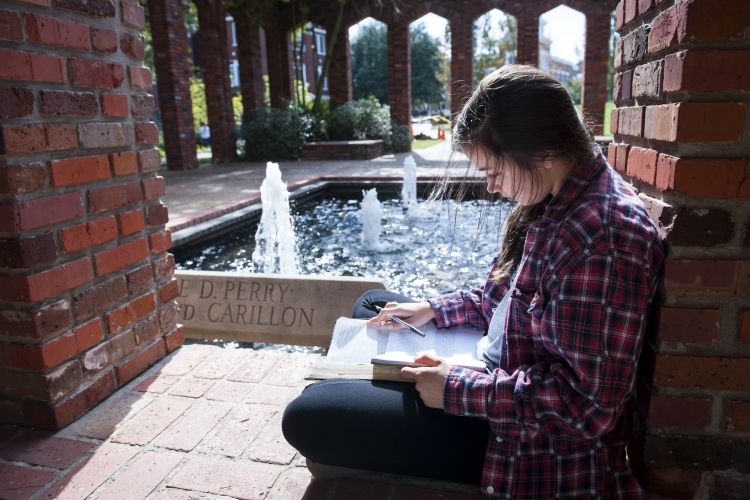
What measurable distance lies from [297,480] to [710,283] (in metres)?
1.17

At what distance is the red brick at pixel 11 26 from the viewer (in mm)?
1537

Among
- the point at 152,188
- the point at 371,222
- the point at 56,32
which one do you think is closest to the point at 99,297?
the point at 152,188

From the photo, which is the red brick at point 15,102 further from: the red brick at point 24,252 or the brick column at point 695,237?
the brick column at point 695,237

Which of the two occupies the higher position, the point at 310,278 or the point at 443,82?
the point at 443,82

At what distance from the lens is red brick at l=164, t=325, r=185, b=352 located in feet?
7.75

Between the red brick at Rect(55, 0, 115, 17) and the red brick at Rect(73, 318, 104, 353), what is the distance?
1028mm

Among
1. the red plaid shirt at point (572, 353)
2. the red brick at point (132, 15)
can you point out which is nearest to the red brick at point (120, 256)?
the red brick at point (132, 15)

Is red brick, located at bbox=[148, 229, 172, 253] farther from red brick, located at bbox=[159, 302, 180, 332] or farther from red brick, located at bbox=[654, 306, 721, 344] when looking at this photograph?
red brick, located at bbox=[654, 306, 721, 344]

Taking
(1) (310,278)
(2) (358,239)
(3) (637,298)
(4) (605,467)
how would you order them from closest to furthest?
(3) (637,298) → (4) (605,467) → (1) (310,278) → (2) (358,239)

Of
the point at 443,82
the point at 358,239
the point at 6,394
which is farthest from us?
the point at 443,82

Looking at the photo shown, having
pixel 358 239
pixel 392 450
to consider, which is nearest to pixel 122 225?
pixel 392 450

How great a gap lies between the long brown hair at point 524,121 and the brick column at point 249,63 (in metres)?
13.8

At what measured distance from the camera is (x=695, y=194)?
43.3 inches

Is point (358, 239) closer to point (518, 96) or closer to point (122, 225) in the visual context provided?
point (122, 225)
